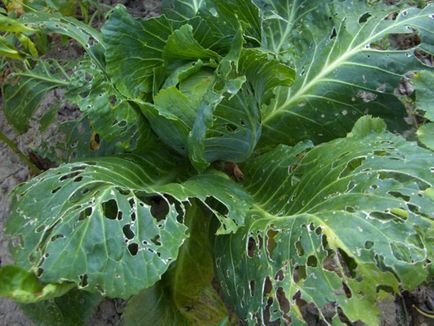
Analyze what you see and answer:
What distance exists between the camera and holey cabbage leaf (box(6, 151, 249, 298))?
135 cm

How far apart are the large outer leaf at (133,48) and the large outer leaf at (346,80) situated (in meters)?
0.40

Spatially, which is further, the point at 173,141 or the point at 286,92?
the point at 286,92

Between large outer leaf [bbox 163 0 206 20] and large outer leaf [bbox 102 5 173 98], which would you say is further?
large outer leaf [bbox 163 0 206 20]

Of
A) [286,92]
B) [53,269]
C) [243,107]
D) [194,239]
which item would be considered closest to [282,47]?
[286,92]

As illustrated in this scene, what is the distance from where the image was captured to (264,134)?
1.96 meters

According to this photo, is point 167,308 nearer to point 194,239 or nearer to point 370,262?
point 194,239

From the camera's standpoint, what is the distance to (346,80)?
1.86m

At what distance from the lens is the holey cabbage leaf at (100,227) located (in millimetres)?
1354

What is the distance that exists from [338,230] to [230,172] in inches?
25.3

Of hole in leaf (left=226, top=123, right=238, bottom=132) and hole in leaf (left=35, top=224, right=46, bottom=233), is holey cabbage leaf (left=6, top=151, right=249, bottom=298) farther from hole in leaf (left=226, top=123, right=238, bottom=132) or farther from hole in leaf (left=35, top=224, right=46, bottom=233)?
hole in leaf (left=226, top=123, right=238, bottom=132)

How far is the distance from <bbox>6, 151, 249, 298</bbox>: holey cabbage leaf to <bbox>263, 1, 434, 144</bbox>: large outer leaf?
1.27ft

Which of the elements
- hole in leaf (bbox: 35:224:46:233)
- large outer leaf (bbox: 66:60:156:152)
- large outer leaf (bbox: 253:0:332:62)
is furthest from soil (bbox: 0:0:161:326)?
large outer leaf (bbox: 253:0:332:62)

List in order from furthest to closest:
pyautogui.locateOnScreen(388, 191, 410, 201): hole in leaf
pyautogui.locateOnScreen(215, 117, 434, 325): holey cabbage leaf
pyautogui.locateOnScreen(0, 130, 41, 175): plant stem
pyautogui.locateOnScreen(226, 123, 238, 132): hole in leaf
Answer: pyautogui.locateOnScreen(0, 130, 41, 175): plant stem, pyautogui.locateOnScreen(226, 123, 238, 132): hole in leaf, pyautogui.locateOnScreen(388, 191, 410, 201): hole in leaf, pyautogui.locateOnScreen(215, 117, 434, 325): holey cabbage leaf

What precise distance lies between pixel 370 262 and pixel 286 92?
741mm
